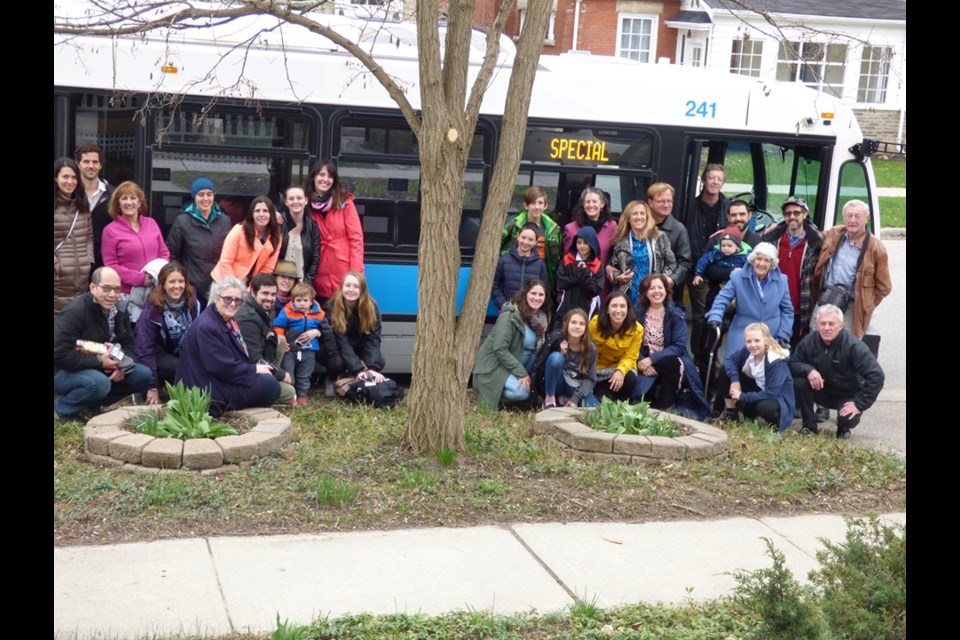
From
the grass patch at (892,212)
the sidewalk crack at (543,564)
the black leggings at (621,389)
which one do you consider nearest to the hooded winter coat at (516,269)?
the black leggings at (621,389)

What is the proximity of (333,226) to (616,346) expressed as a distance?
8.31ft

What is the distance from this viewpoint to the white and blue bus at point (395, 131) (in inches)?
377

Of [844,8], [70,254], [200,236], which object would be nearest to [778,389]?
[200,236]

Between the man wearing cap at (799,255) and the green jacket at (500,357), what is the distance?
2524 mm

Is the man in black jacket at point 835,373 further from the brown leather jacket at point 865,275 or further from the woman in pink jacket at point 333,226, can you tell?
the woman in pink jacket at point 333,226

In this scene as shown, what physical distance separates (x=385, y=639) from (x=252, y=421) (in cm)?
342

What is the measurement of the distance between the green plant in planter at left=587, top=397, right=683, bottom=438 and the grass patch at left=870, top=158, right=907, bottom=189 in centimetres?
2413

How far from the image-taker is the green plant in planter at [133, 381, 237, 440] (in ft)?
24.0

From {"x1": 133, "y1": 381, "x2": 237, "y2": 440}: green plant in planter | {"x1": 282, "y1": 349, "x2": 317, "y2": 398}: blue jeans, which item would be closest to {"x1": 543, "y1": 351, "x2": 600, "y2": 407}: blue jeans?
{"x1": 282, "y1": 349, "x2": 317, "y2": 398}: blue jeans

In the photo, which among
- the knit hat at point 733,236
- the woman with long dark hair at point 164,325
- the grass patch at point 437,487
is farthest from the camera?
the knit hat at point 733,236

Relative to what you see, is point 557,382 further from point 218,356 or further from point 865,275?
point 865,275
